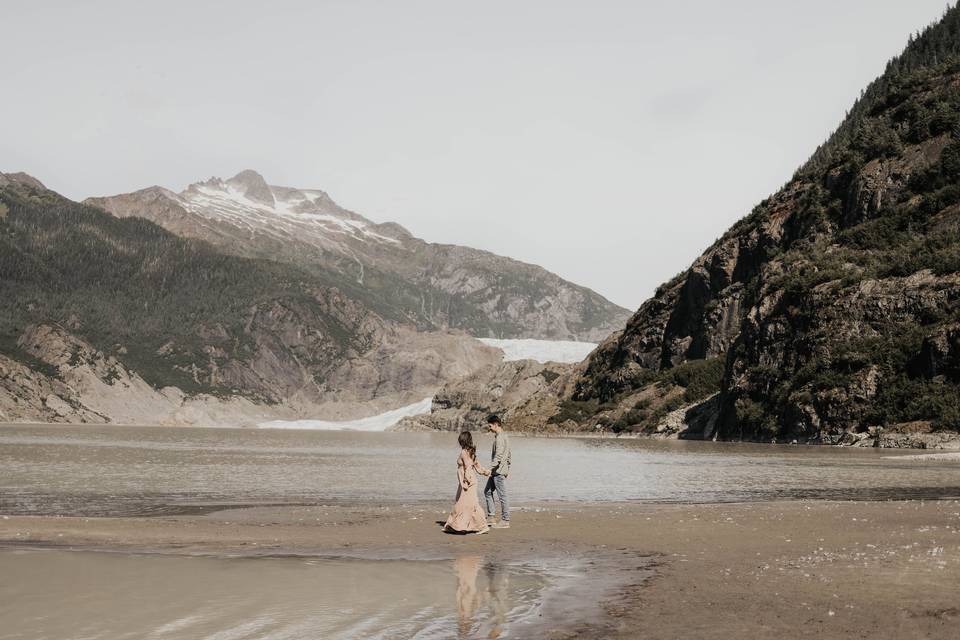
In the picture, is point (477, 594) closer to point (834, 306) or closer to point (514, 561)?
point (514, 561)

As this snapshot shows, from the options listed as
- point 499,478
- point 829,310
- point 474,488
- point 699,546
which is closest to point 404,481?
point 499,478

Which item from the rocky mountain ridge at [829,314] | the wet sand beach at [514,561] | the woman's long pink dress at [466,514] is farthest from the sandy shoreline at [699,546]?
the rocky mountain ridge at [829,314]

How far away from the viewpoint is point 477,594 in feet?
48.9

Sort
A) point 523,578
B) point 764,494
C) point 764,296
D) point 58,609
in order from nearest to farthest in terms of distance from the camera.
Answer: point 58,609 → point 523,578 → point 764,494 → point 764,296

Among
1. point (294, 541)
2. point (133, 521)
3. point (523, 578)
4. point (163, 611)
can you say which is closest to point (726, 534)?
point (523, 578)

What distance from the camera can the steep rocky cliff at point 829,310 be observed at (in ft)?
300

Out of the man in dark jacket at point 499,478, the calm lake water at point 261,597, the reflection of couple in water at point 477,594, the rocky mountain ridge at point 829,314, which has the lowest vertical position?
the reflection of couple in water at point 477,594

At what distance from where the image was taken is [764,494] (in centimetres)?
3547

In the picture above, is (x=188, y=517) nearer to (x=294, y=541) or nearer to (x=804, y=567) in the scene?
(x=294, y=541)

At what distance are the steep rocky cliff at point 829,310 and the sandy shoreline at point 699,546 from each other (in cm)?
6607

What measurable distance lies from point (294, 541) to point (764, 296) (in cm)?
10307

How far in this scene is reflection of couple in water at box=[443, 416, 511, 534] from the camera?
22828mm

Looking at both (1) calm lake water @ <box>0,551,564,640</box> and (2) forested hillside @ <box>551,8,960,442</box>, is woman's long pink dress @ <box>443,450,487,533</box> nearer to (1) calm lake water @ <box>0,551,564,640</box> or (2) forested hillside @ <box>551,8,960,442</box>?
(1) calm lake water @ <box>0,551,564,640</box>

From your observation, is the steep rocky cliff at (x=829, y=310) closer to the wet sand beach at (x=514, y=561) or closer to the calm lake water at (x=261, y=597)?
the wet sand beach at (x=514, y=561)
